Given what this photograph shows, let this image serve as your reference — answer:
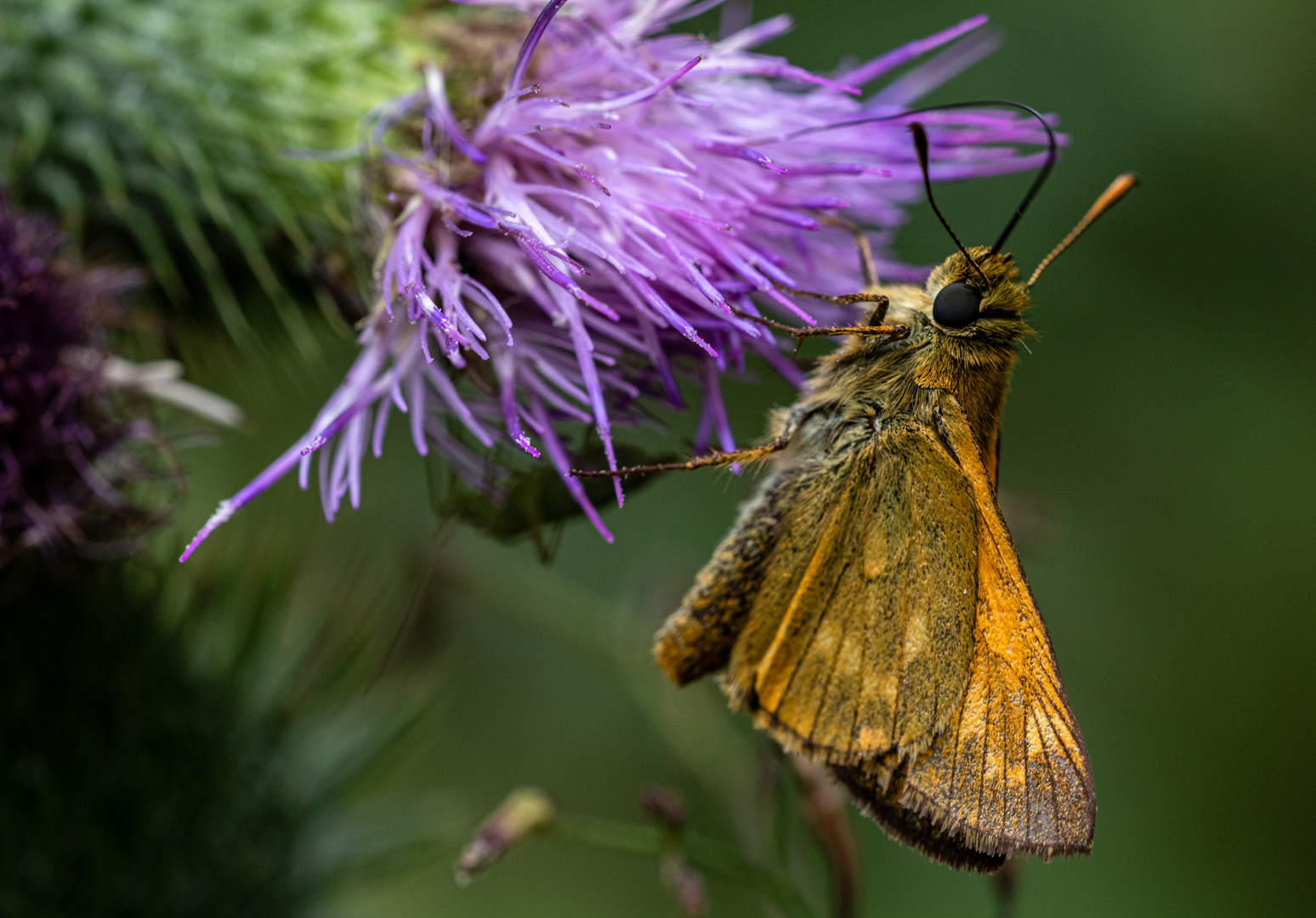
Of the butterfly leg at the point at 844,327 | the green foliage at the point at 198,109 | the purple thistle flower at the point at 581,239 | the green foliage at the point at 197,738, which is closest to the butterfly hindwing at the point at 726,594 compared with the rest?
the purple thistle flower at the point at 581,239

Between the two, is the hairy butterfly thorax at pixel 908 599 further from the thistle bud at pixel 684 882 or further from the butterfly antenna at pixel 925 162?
the thistle bud at pixel 684 882

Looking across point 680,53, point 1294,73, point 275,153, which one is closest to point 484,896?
point 275,153

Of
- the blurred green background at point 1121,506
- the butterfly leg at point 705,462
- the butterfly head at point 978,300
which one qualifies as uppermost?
the butterfly head at point 978,300

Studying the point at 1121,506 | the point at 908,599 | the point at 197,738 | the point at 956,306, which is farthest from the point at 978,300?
the point at 1121,506

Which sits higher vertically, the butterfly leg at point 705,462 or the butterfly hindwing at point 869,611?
the butterfly leg at point 705,462

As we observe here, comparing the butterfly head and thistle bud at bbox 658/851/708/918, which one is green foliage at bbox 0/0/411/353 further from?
thistle bud at bbox 658/851/708/918

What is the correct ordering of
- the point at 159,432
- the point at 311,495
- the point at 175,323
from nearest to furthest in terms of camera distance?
the point at 159,432 → the point at 175,323 → the point at 311,495

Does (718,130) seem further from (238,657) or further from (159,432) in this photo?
(238,657)
